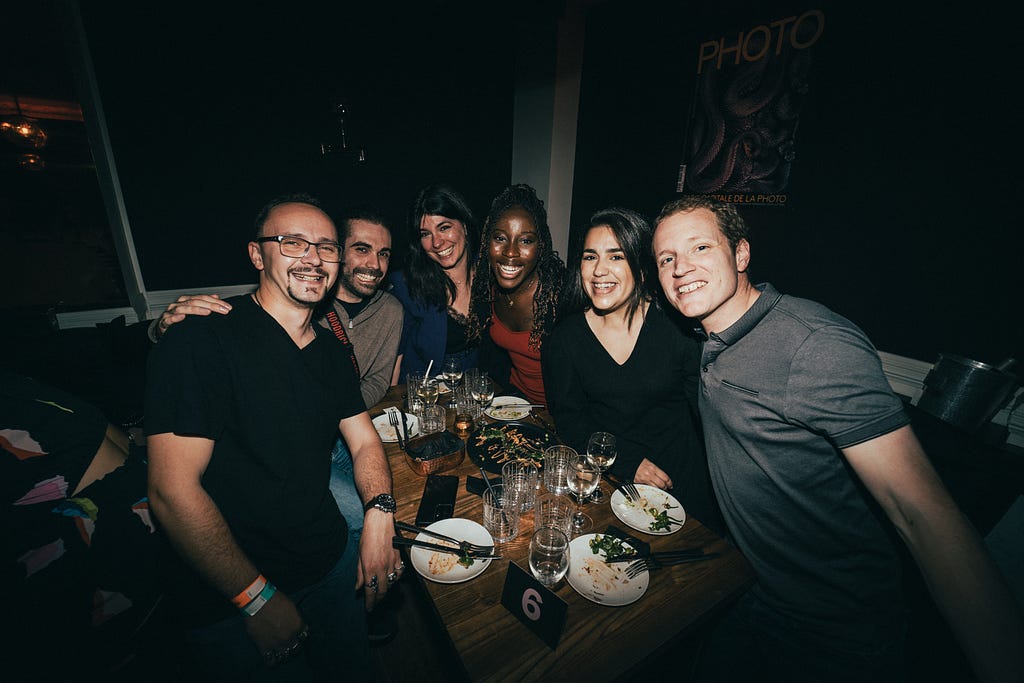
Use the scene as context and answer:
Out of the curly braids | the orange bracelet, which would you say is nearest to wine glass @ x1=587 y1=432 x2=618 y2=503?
the curly braids

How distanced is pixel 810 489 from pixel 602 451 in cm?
82

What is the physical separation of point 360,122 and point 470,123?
168cm

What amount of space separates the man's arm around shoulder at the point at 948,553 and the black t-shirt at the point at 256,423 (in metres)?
2.23

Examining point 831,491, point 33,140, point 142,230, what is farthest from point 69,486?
point 33,140

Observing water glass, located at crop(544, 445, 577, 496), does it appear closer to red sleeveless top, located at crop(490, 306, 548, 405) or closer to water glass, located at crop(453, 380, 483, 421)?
water glass, located at crop(453, 380, 483, 421)

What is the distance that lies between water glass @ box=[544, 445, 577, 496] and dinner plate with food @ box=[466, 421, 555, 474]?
11 centimetres

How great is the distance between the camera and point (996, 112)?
250 cm

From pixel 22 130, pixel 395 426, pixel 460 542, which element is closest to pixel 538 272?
pixel 395 426

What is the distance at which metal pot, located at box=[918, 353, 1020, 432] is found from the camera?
2275 mm

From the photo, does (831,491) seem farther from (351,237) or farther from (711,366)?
(351,237)

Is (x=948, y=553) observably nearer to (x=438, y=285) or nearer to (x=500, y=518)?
(x=500, y=518)

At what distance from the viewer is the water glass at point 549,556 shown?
4.43 ft

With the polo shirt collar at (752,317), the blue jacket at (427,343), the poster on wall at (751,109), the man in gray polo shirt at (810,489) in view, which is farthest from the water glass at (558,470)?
the poster on wall at (751,109)

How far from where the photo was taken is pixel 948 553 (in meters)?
1.17
